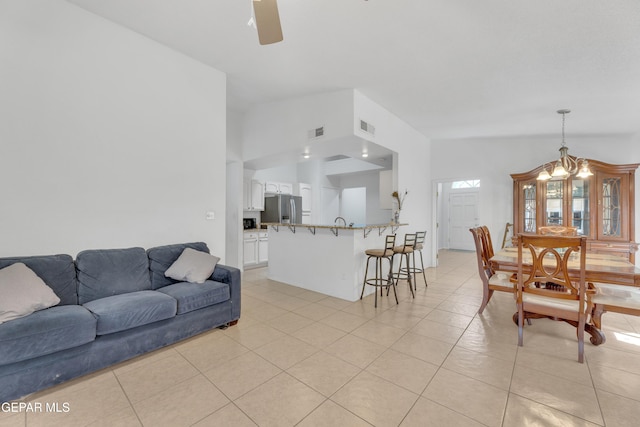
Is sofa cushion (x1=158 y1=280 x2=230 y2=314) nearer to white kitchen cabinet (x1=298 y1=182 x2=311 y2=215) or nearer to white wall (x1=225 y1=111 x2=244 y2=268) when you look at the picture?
white wall (x1=225 y1=111 x2=244 y2=268)

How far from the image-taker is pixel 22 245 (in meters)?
2.32

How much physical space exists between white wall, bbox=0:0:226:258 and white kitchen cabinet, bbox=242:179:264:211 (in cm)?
247

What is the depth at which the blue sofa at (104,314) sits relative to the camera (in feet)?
5.89

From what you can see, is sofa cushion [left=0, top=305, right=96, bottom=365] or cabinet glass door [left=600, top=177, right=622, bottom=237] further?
cabinet glass door [left=600, top=177, right=622, bottom=237]

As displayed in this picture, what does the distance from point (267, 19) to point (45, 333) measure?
250 centimetres

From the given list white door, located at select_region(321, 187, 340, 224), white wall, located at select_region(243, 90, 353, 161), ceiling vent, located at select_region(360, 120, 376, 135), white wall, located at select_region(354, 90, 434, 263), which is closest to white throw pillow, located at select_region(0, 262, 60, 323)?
white wall, located at select_region(243, 90, 353, 161)

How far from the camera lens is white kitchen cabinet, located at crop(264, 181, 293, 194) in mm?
6747

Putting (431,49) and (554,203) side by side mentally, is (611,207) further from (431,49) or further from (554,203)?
(431,49)

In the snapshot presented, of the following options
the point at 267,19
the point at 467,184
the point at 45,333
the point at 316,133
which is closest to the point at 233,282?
the point at 45,333

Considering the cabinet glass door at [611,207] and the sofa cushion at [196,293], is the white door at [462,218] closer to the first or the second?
the cabinet glass door at [611,207]

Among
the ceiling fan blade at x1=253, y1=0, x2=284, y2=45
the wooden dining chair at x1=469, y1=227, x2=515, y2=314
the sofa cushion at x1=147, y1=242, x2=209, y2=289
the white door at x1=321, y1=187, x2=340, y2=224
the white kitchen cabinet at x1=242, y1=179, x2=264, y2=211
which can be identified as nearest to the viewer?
the ceiling fan blade at x1=253, y1=0, x2=284, y2=45

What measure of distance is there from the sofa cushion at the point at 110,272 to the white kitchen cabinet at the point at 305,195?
195 inches

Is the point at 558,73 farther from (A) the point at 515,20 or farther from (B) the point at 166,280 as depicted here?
(B) the point at 166,280

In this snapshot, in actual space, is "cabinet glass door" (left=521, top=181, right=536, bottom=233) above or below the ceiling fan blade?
below
